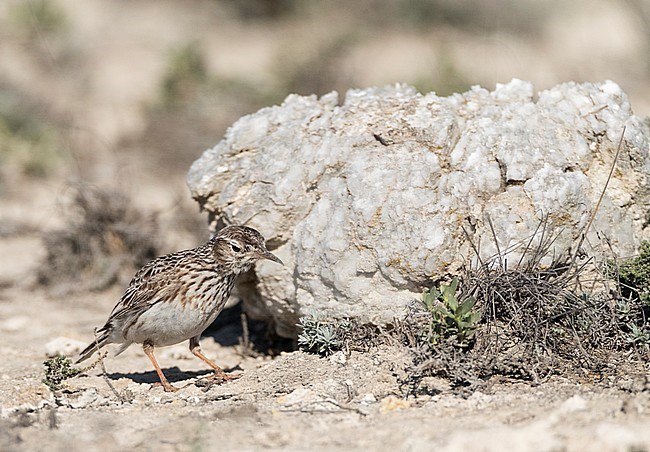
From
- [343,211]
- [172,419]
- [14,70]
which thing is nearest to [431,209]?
[343,211]

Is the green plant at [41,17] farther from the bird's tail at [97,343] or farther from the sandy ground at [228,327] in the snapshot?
the bird's tail at [97,343]

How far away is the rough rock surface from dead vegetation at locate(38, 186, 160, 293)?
2661 mm

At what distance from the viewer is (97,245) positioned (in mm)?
8734

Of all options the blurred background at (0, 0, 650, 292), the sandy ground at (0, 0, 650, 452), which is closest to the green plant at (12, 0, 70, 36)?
the blurred background at (0, 0, 650, 292)

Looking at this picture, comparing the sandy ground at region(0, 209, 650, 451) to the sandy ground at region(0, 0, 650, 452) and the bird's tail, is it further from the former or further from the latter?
the bird's tail

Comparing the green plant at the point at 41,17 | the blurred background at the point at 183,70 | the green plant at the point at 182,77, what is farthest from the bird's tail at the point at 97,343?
the green plant at the point at 41,17

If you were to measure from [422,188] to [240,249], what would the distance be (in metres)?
1.32

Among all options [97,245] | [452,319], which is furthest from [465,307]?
[97,245]

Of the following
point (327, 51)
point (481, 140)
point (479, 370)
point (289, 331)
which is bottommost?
point (479, 370)

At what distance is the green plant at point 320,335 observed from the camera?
5684 millimetres

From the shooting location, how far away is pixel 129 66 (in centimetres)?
1431

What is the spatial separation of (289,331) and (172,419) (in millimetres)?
1766

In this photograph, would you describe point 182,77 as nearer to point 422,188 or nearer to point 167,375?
A: point 167,375

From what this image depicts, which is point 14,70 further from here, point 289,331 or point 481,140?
point 481,140
